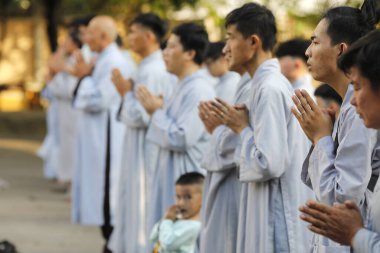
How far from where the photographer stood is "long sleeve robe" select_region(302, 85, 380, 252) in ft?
13.5

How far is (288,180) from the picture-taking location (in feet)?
18.4

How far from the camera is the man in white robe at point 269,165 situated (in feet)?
18.0

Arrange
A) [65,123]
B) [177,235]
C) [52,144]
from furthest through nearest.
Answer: [52,144]
[65,123]
[177,235]

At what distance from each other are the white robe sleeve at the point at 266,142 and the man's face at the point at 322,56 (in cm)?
81

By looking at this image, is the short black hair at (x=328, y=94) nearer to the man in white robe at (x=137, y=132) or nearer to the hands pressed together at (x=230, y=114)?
the man in white robe at (x=137, y=132)

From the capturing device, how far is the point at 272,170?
17.9ft

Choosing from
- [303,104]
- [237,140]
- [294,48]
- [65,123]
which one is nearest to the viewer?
[303,104]

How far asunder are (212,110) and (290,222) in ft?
2.77

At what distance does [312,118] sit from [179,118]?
10.3 feet

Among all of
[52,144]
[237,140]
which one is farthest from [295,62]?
[52,144]

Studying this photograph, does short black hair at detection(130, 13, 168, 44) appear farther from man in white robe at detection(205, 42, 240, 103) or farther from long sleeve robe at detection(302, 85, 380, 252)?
long sleeve robe at detection(302, 85, 380, 252)

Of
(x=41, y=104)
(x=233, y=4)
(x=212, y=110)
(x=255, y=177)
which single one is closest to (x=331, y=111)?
(x=255, y=177)

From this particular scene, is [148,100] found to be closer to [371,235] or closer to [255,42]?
[255,42]

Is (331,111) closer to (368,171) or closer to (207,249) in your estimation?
(368,171)
